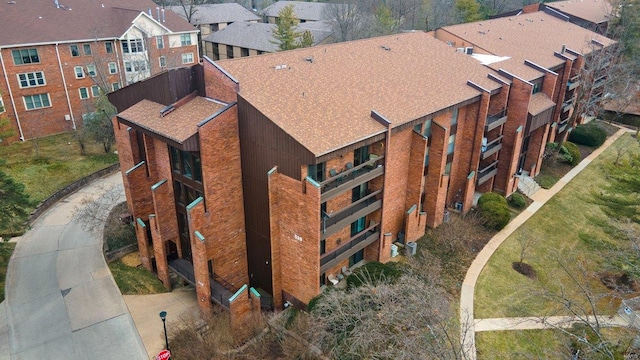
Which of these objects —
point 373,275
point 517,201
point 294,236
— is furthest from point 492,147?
point 294,236

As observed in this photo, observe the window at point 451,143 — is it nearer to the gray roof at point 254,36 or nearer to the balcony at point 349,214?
the balcony at point 349,214

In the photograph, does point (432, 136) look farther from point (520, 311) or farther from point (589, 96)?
point (589, 96)

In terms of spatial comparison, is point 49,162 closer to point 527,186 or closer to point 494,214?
point 494,214

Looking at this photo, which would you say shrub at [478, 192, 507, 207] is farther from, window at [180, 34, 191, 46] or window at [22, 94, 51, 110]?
window at [22, 94, 51, 110]

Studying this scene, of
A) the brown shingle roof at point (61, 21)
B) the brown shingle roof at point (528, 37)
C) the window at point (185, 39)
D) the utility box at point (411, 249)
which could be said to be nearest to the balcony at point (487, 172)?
the brown shingle roof at point (528, 37)

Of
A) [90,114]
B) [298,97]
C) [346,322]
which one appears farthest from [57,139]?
[346,322]

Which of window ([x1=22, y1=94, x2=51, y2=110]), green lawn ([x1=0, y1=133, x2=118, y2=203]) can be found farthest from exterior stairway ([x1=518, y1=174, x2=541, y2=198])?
window ([x1=22, y1=94, x2=51, y2=110])
